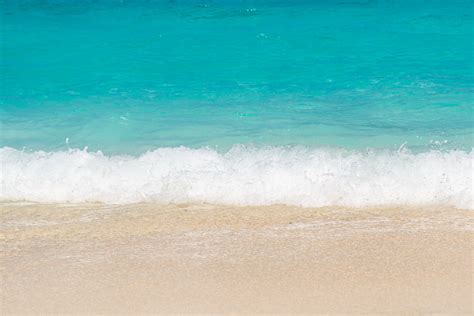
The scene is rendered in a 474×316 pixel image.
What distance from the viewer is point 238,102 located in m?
7.80

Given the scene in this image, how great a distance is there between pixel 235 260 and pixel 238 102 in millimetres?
3723

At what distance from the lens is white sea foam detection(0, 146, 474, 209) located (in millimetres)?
5250

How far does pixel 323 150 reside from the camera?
6070 mm

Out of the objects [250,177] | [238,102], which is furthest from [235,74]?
[250,177]

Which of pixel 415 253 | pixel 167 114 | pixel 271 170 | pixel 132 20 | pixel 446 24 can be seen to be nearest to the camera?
pixel 415 253

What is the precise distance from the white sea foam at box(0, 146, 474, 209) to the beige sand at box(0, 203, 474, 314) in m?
0.20

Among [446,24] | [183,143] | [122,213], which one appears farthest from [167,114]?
[446,24]

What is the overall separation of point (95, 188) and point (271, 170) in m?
1.25

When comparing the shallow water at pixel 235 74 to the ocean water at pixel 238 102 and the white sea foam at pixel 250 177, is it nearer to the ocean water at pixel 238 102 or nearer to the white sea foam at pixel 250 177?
the ocean water at pixel 238 102

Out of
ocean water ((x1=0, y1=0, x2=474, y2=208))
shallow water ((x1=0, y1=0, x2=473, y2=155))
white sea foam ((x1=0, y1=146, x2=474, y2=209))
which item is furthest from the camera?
shallow water ((x1=0, y1=0, x2=473, y2=155))

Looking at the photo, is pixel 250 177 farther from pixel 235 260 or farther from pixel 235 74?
pixel 235 74

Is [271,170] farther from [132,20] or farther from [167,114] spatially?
[132,20]

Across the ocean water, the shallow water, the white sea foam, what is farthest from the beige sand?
the shallow water

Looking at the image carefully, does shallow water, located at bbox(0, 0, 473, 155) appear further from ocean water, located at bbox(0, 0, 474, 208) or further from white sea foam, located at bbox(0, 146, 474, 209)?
white sea foam, located at bbox(0, 146, 474, 209)
